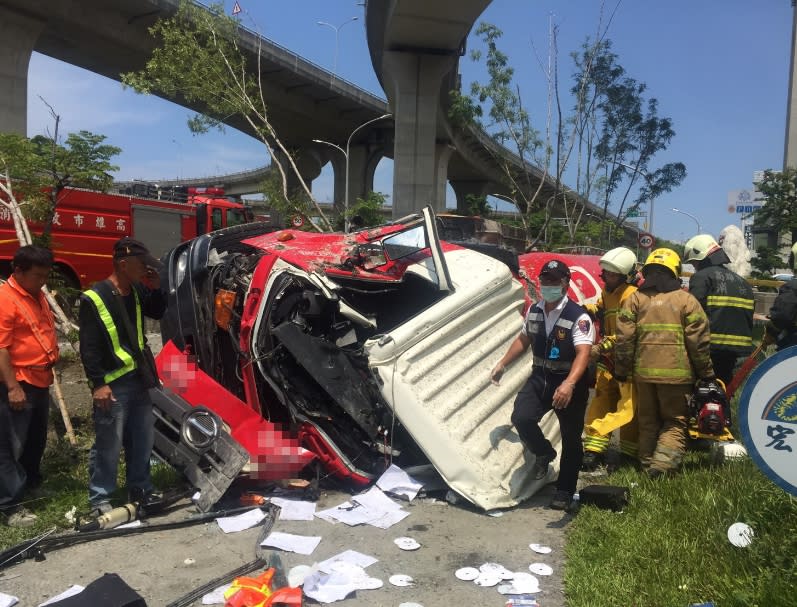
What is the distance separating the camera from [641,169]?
20641 millimetres

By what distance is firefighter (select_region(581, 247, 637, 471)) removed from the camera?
4887 mm

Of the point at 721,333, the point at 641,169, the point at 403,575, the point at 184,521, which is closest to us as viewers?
the point at 403,575

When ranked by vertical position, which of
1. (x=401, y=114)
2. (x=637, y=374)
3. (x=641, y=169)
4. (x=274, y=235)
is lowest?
(x=637, y=374)

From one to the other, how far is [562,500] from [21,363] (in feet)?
11.5

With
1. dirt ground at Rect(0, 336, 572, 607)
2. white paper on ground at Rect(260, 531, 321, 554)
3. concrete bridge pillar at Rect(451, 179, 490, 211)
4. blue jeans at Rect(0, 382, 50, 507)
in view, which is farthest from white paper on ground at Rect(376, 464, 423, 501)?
concrete bridge pillar at Rect(451, 179, 490, 211)

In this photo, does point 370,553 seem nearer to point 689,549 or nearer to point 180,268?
point 689,549

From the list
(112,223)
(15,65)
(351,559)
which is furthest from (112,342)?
(15,65)

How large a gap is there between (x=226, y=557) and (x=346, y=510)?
0.86 meters

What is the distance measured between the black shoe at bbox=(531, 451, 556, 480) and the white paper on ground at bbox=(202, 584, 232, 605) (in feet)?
7.03

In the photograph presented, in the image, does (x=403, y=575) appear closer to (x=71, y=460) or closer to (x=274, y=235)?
(x=71, y=460)

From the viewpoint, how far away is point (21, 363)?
3.91 m

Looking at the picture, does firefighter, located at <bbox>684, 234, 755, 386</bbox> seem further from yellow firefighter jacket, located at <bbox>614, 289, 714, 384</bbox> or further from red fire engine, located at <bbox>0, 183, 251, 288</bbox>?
red fire engine, located at <bbox>0, 183, 251, 288</bbox>

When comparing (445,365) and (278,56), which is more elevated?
(278,56)

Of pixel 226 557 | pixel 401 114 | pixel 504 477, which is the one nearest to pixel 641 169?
pixel 401 114
